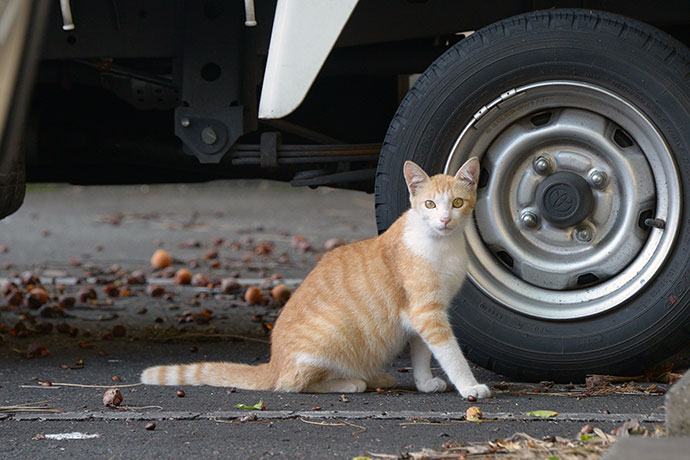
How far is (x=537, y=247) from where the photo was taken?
3.51 metres

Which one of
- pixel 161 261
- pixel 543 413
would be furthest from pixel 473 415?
pixel 161 261

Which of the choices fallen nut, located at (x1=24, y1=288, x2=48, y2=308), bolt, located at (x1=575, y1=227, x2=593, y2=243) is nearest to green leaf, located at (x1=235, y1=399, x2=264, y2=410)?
bolt, located at (x1=575, y1=227, x2=593, y2=243)

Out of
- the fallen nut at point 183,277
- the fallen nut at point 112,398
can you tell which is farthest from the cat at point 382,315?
the fallen nut at point 183,277

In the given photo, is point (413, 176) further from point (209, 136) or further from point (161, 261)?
point (161, 261)

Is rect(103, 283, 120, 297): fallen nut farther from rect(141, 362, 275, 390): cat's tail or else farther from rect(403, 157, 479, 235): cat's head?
rect(403, 157, 479, 235): cat's head

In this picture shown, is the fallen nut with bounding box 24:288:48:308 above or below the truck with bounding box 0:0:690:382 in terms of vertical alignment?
below

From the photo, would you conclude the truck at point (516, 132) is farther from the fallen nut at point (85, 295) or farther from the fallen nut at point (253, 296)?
the fallen nut at point (85, 295)

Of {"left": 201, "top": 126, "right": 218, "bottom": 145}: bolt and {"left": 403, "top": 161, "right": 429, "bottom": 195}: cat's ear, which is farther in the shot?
{"left": 201, "top": 126, "right": 218, "bottom": 145}: bolt

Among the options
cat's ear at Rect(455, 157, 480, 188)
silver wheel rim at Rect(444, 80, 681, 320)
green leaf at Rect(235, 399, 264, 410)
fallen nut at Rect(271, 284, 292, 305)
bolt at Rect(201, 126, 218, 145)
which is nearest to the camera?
green leaf at Rect(235, 399, 264, 410)

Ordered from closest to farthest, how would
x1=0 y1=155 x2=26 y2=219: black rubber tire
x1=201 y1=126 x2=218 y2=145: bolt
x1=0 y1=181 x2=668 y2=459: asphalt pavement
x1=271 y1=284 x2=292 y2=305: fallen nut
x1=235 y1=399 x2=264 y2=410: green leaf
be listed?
x1=0 y1=181 x2=668 y2=459: asphalt pavement
x1=235 y1=399 x2=264 y2=410: green leaf
x1=0 y1=155 x2=26 y2=219: black rubber tire
x1=201 y1=126 x2=218 y2=145: bolt
x1=271 y1=284 x2=292 y2=305: fallen nut

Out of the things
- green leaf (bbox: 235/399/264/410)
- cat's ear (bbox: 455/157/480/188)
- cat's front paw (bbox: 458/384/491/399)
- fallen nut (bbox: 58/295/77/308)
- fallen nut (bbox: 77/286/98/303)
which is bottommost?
green leaf (bbox: 235/399/264/410)

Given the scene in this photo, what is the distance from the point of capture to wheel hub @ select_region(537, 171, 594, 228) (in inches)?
135

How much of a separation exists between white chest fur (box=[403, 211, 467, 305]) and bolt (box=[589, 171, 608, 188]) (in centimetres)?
59

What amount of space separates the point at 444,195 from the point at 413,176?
0.16 m
